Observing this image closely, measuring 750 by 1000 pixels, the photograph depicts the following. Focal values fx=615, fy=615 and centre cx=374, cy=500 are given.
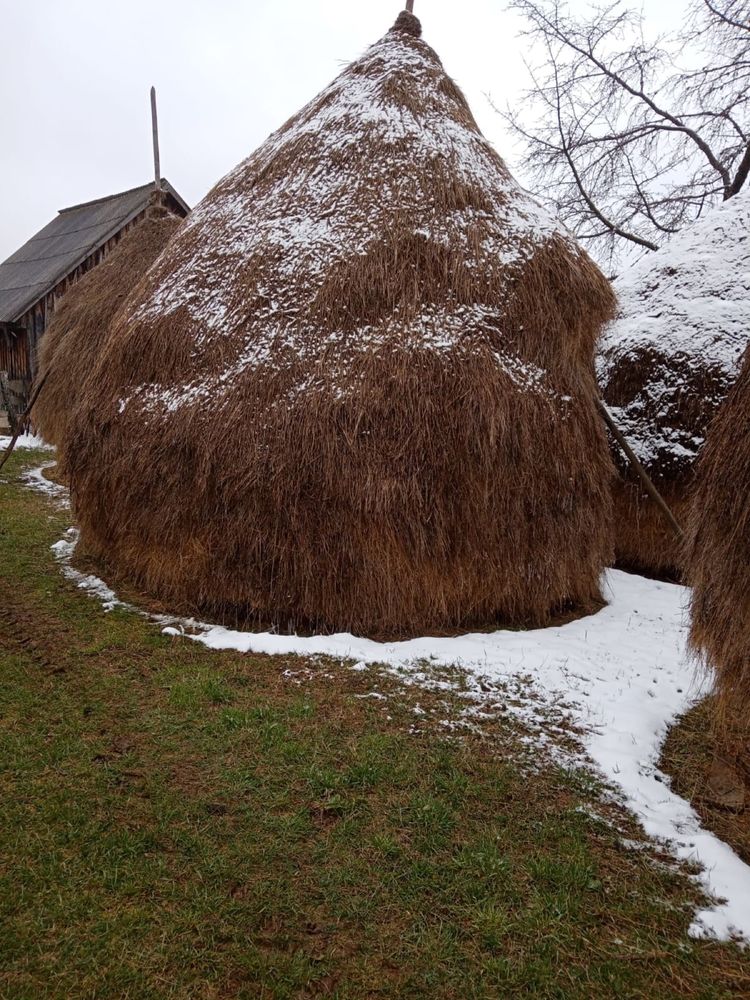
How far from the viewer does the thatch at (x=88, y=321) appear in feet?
33.9

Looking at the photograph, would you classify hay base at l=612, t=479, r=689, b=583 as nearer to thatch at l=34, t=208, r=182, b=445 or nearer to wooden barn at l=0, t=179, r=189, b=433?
thatch at l=34, t=208, r=182, b=445

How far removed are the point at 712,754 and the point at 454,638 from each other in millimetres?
1779

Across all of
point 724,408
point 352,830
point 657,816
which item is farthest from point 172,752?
point 724,408

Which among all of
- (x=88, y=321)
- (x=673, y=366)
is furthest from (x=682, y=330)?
(x=88, y=321)

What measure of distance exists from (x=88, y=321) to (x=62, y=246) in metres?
9.14

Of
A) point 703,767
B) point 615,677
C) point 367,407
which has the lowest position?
point 703,767

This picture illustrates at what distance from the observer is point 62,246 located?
17484 mm

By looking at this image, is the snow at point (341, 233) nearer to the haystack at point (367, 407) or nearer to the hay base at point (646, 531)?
the haystack at point (367, 407)

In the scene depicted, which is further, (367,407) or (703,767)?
(367,407)

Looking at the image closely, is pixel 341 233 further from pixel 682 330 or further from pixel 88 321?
pixel 88 321

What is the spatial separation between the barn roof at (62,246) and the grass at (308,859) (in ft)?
49.1

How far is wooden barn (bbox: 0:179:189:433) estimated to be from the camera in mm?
15641

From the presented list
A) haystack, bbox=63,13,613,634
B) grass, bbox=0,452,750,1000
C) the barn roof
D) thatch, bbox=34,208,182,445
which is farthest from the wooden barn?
grass, bbox=0,452,750,1000

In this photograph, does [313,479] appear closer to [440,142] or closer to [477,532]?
[477,532]
